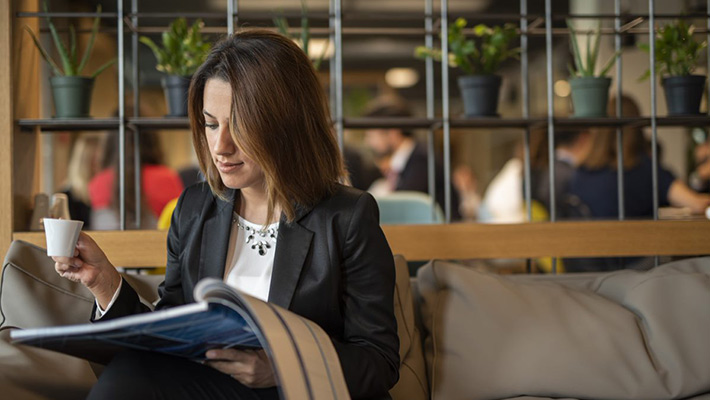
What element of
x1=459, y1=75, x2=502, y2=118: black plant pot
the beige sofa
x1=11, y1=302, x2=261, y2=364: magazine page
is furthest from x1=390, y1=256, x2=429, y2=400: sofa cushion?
x1=459, y1=75, x2=502, y2=118: black plant pot

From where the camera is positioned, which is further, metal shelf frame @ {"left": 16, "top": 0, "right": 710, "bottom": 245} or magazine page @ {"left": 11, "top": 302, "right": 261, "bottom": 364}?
metal shelf frame @ {"left": 16, "top": 0, "right": 710, "bottom": 245}

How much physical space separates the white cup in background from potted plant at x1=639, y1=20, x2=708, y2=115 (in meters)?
2.16

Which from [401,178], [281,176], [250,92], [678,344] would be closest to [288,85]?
[250,92]

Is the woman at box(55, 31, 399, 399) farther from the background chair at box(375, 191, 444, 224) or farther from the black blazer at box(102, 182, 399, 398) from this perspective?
the background chair at box(375, 191, 444, 224)

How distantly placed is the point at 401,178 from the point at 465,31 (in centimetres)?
211

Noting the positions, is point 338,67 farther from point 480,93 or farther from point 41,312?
point 41,312

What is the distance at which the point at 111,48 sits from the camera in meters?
8.98

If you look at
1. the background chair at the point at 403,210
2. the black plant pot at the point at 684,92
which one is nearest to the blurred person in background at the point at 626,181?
the black plant pot at the point at 684,92

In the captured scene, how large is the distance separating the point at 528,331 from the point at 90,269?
103 centimetres

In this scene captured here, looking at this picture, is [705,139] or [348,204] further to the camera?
[705,139]

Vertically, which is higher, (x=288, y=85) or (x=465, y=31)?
(x=465, y=31)

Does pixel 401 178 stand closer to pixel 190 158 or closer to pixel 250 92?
pixel 250 92

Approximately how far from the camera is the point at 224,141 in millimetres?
1605

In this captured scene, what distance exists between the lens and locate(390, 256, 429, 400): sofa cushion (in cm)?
186
